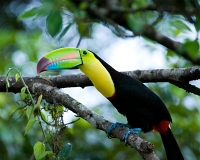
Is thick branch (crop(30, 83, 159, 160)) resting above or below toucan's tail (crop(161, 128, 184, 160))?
above

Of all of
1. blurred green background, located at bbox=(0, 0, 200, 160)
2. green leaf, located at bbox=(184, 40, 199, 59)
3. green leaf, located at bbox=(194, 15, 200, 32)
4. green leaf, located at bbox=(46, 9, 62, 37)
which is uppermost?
green leaf, located at bbox=(194, 15, 200, 32)

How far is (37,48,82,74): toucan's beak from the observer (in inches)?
104

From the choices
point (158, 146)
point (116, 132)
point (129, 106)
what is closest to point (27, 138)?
point (158, 146)

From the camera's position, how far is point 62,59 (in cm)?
267

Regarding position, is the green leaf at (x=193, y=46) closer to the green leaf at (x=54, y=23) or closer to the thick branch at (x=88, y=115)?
the thick branch at (x=88, y=115)

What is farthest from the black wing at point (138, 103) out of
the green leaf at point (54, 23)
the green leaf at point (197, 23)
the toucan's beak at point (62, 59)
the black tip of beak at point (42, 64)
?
the green leaf at point (197, 23)

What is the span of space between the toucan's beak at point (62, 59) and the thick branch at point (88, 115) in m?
0.13

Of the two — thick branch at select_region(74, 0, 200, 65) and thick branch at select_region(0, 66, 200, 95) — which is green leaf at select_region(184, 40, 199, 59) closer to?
thick branch at select_region(0, 66, 200, 95)

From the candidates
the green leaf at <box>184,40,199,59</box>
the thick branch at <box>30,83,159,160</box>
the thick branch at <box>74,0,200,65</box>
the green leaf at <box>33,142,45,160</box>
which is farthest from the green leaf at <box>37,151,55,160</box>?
the thick branch at <box>74,0,200,65</box>

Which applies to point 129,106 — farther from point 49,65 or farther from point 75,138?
point 75,138

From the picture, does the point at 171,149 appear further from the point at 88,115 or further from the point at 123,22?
the point at 123,22

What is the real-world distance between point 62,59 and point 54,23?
1.05ft

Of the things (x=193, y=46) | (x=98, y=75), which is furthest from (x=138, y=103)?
(x=193, y=46)

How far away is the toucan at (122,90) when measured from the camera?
2.67 meters
